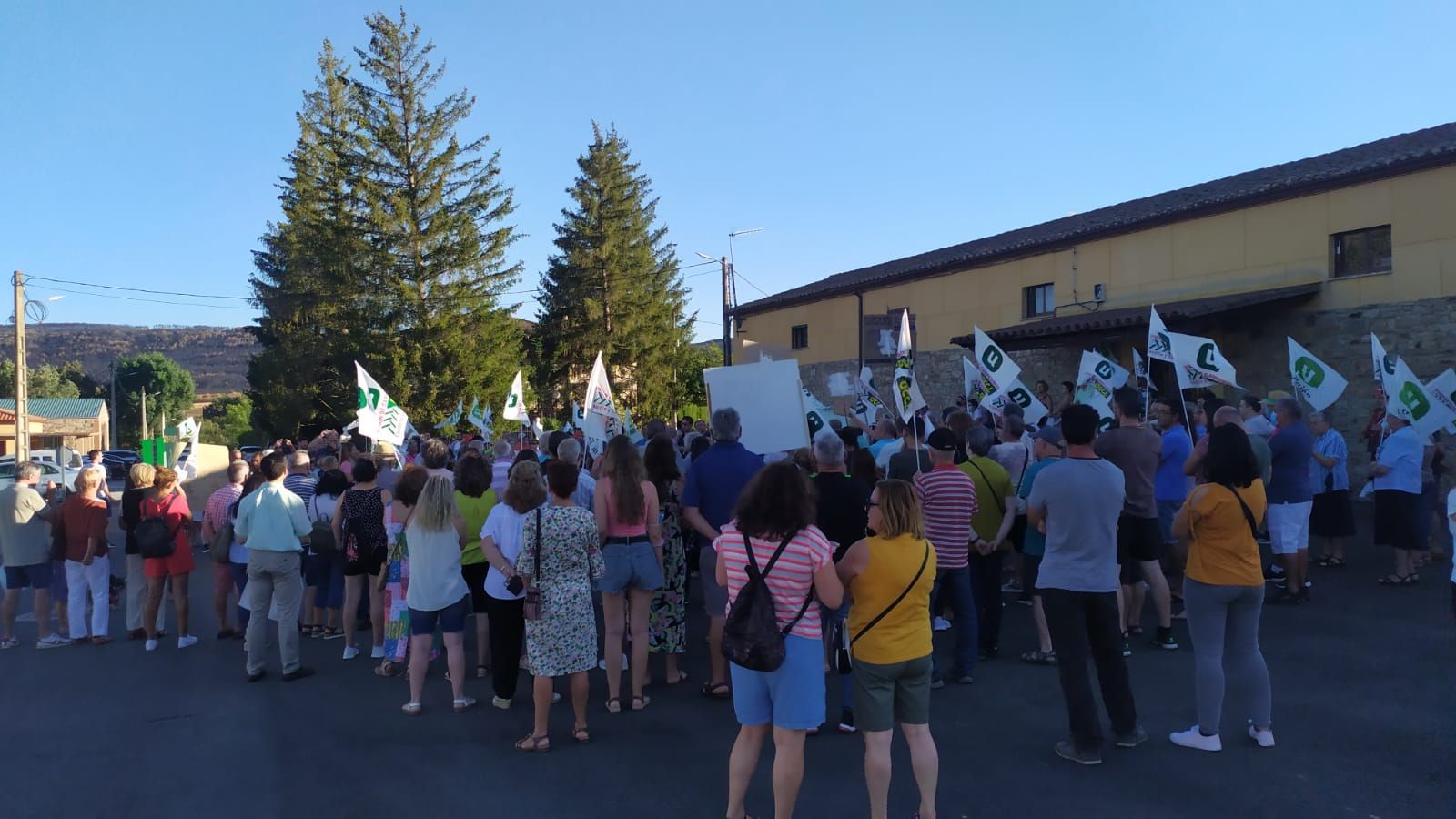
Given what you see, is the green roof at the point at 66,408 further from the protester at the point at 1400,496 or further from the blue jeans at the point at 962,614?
the protester at the point at 1400,496

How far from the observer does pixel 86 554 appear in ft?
28.7

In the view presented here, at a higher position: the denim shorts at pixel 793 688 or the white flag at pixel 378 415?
the white flag at pixel 378 415

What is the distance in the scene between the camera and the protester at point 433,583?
6.28 m

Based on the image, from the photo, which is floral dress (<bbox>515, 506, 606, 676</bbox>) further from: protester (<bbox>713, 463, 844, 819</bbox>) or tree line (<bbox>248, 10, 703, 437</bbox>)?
tree line (<bbox>248, 10, 703, 437</bbox>)

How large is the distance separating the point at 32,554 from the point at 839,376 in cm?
1151

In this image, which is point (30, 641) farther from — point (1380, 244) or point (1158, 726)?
point (1380, 244)

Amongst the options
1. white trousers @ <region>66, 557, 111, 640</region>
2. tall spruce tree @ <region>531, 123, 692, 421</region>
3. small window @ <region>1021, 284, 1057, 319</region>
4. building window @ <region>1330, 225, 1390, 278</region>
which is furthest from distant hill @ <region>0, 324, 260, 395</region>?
building window @ <region>1330, 225, 1390, 278</region>

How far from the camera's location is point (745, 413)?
817 centimetres

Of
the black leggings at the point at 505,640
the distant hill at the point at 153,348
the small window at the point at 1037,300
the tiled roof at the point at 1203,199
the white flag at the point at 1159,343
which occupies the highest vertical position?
the distant hill at the point at 153,348

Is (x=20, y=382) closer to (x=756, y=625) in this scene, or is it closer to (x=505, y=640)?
(x=505, y=640)

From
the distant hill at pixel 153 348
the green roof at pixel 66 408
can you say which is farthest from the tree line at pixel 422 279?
the distant hill at pixel 153 348

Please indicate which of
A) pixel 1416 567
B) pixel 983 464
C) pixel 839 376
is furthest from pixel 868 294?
pixel 983 464

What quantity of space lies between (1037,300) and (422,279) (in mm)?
24088

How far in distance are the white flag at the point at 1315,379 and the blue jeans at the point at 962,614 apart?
249 inches
